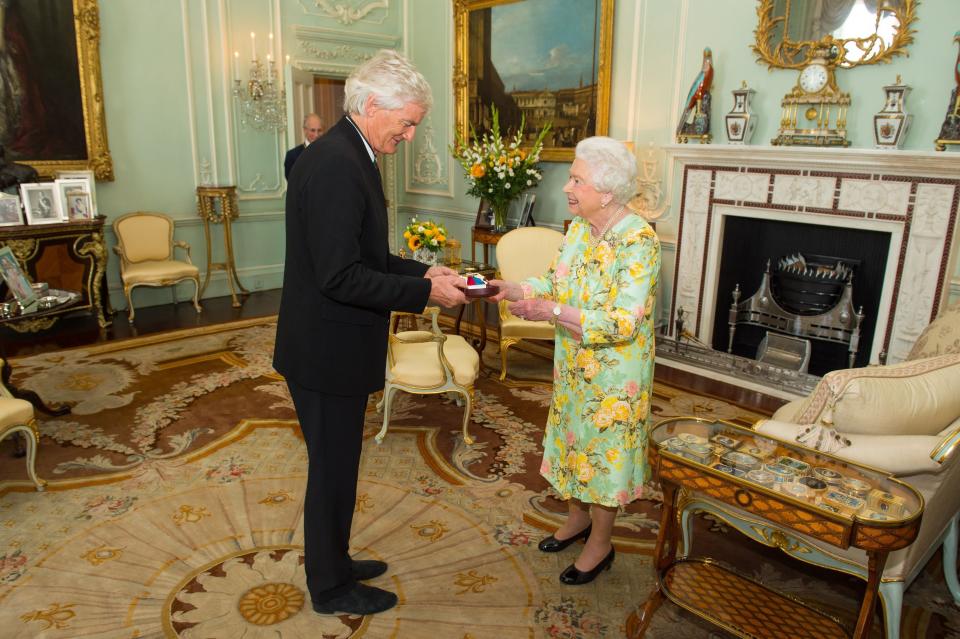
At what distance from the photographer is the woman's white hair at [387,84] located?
196cm

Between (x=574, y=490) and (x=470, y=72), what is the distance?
587cm

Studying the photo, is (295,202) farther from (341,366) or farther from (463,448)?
(463,448)

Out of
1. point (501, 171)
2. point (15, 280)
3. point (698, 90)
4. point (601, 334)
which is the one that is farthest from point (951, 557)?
point (15, 280)

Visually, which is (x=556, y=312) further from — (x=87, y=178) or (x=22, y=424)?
(x=87, y=178)

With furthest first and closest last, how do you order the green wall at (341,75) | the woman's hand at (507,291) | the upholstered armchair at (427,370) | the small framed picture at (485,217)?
the small framed picture at (485,217) → the green wall at (341,75) → the upholstered armchair at (427,370) → the woman's hand at (507,291)

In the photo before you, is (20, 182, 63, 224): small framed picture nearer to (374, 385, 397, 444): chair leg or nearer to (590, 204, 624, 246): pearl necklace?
(374, 385, 397, 444): chair leg

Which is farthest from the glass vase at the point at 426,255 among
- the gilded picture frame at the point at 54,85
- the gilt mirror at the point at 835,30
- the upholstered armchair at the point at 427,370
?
the gilded picture frame at the point at 54,85

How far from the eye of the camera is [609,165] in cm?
227

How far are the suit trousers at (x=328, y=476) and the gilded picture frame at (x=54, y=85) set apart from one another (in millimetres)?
4973

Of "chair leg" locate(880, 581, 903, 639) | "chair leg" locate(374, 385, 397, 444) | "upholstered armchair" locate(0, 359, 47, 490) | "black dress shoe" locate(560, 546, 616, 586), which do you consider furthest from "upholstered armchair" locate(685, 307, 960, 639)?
"upholstered armchair" locate(0, 359, 47, 490)

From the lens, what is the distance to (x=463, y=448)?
3756 mm

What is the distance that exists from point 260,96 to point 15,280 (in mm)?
3630

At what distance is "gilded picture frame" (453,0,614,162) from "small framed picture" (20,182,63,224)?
396 cm

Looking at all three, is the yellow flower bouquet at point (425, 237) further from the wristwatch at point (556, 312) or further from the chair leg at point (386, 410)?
the wristwatch at point (556, 312)
